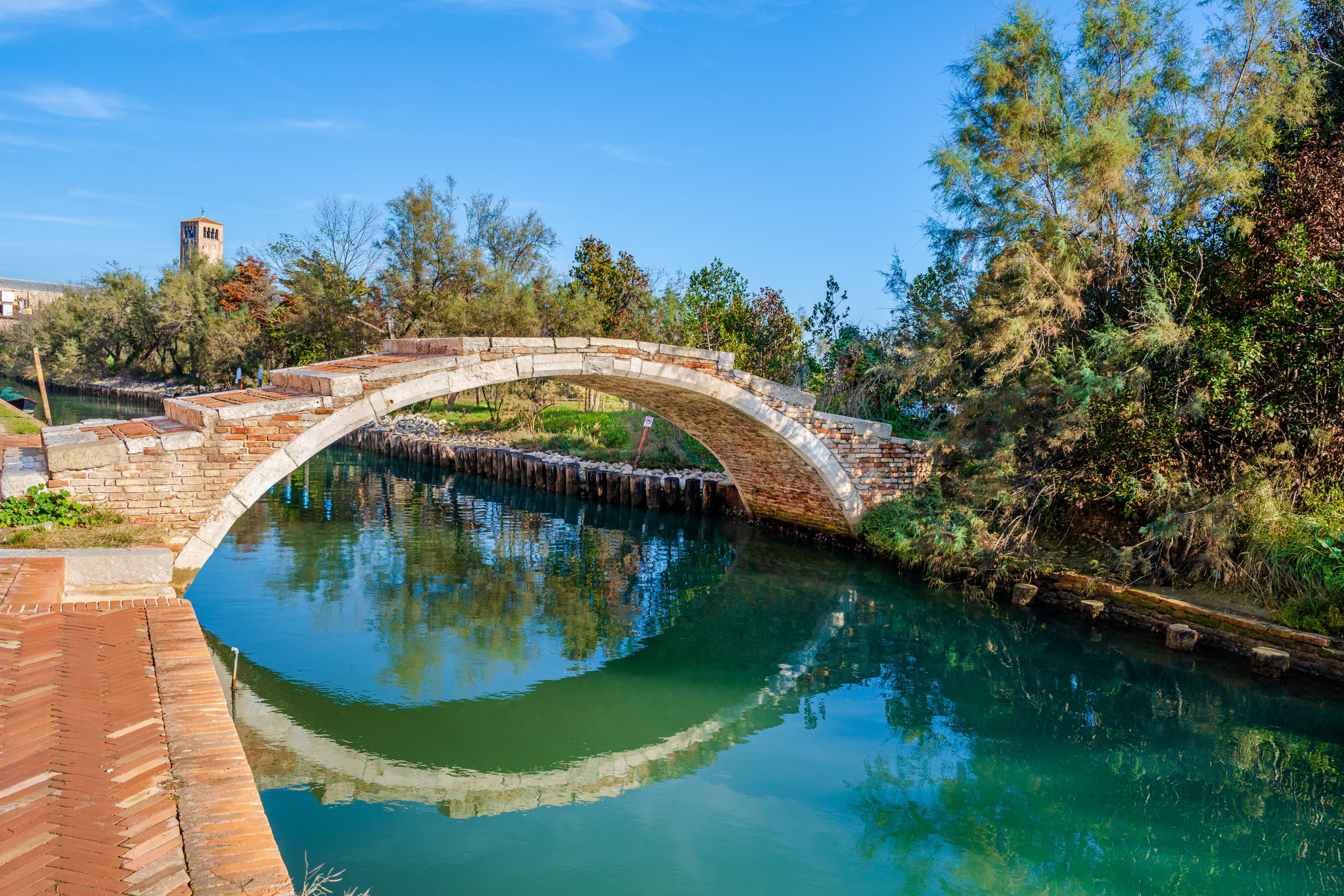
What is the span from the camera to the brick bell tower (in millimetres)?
68625

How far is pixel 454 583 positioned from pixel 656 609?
308cm

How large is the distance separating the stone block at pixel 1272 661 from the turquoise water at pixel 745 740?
0.17 metres

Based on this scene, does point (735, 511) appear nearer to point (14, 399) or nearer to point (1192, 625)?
point (1192, 625)

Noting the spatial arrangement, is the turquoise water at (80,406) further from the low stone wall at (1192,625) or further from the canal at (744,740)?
the low stone wall at (1192,625)

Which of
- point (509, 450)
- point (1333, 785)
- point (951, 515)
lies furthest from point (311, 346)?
point (1333, 785)

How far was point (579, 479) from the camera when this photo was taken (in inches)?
787

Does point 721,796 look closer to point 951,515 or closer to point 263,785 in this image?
point 263,785

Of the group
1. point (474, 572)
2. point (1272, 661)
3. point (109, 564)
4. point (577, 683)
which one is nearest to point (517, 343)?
point (474, 572)

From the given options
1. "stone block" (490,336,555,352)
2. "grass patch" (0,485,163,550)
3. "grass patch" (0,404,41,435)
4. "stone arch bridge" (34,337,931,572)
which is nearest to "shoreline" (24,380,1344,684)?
"stone arch bridge" (34,337,931,572)

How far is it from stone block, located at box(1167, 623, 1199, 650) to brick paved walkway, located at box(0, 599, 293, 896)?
9.54 meters

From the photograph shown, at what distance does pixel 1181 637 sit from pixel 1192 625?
0.29 metres

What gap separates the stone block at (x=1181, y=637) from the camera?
9484 mm

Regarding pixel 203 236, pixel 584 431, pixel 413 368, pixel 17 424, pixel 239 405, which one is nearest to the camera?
pixel 239 405

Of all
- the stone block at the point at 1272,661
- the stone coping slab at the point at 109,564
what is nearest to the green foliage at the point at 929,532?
the stone block at the point at 1272,661
